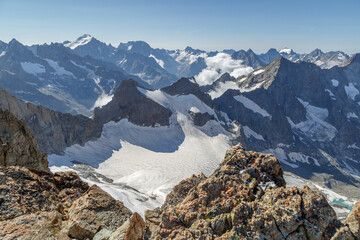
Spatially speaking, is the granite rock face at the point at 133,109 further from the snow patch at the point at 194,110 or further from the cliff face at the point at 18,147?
the cliff face at the point at 18,147

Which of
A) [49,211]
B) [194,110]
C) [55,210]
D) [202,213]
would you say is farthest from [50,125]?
[202,213]

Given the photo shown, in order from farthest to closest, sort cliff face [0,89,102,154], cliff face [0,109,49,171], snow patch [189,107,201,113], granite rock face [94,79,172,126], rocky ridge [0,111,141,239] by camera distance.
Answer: snow patch [189,107,201,113] < granite rock face [94,79,172,126] < cliff face [0,89,102,154] < cliff face [0,109,49,171] < rocky ridge [0,111,141,239]

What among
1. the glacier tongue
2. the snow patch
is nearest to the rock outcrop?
the glacier tongue

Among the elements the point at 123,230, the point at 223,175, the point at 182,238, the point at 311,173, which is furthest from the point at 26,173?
the point at 311,173

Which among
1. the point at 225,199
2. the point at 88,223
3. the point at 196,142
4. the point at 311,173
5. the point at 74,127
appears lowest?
the point at 311,173

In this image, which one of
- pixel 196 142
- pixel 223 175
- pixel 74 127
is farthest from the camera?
pixel 196 142

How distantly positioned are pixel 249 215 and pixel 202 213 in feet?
6.82

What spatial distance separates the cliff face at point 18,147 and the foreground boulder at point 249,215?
31426 mm

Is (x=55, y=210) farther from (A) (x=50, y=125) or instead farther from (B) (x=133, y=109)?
(B) (x=133, y=109)

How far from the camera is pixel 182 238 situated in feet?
34.3

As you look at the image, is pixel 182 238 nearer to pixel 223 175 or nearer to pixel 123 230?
pixel 123 230

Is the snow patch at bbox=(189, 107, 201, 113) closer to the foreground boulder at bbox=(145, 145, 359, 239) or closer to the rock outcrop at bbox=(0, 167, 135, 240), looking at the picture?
the rock outcrop at bbox=(0, 167, 135, 240)

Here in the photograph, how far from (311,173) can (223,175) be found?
210 meters

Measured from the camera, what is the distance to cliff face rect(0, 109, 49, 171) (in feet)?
118
